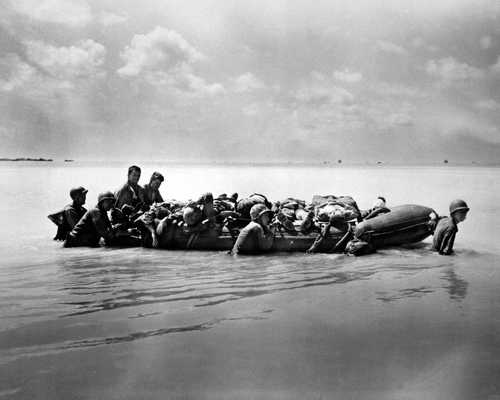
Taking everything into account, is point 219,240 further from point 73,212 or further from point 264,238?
point 73,212

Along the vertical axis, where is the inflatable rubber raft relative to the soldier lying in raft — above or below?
below

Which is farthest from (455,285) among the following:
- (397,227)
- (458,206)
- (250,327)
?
(250,327)

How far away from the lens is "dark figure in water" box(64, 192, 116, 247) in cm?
1053

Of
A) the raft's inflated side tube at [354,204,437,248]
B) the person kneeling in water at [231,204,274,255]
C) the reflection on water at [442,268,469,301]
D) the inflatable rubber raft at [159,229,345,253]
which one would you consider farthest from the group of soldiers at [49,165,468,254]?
the reflection on water at [442,268,469,301]

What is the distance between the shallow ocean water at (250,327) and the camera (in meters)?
3.84

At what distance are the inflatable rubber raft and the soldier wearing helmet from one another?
7.02 feet

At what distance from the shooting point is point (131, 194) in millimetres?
11844

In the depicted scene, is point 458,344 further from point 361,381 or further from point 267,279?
point 267,279

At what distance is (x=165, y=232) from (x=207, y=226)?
103cm

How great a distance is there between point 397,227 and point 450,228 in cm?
113

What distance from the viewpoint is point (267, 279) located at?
24.8 feet

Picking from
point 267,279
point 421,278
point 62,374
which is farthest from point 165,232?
point 62,374

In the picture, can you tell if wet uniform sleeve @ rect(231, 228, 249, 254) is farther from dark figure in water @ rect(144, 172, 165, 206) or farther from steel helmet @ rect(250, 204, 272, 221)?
dark figure in water @ rect(144, 172, 165, 206)

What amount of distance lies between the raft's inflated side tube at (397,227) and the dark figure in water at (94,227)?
5.89 metres
